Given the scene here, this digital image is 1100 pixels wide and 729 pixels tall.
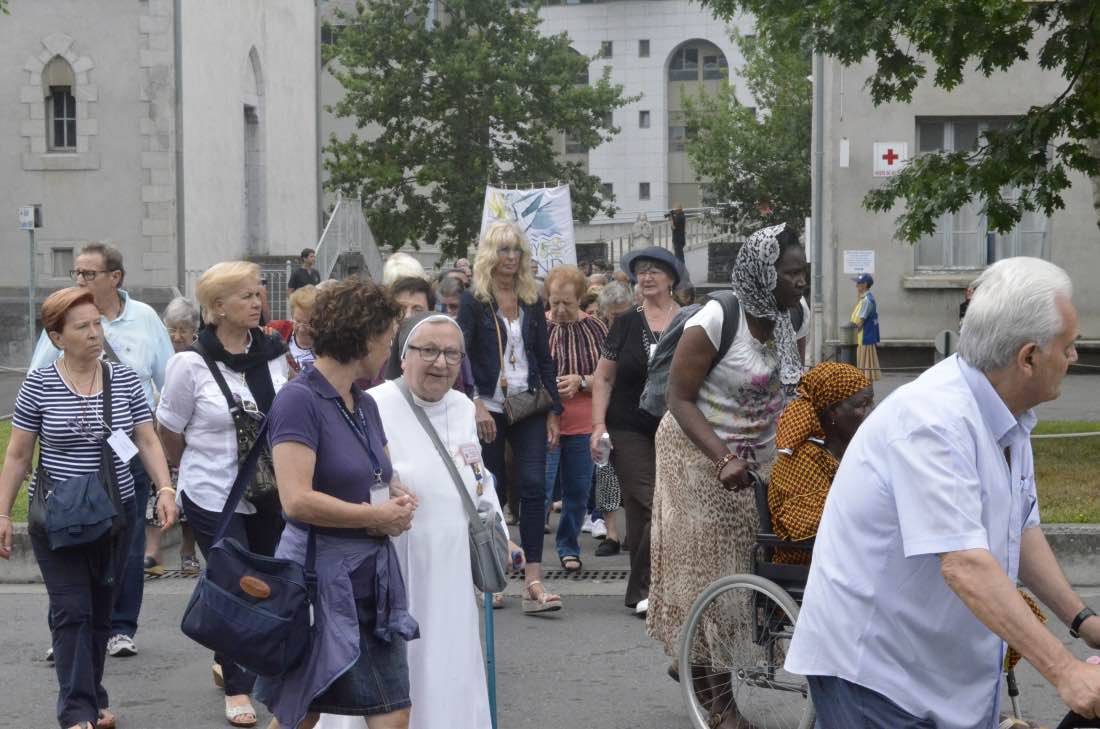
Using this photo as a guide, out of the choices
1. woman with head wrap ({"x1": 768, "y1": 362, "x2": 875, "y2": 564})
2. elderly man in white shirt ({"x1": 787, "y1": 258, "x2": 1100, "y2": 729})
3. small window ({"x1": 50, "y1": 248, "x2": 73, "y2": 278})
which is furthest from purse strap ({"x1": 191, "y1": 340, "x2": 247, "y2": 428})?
small window ({"x1": 50, "y1": 248, "x2": 73, "y2": 278})

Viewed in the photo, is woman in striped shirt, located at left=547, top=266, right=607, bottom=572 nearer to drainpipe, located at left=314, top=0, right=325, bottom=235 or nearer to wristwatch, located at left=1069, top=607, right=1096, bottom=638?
wristwatch, located at left=1069, top=607, right=1096, bottom=638

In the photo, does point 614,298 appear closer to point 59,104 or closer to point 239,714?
point 239,714

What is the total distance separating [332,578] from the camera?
451 cm

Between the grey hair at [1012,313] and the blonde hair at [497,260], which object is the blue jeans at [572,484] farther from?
the grey hair at [1012,313]

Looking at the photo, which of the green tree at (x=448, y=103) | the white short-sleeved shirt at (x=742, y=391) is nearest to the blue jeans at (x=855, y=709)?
the white short-sleeved shirt at (x=742, y=391)

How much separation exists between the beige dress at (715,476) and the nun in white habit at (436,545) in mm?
961

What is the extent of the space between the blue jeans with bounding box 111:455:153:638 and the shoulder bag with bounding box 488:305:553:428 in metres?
2.09

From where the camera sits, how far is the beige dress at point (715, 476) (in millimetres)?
5688

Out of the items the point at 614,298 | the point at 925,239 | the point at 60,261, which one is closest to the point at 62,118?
the point at 60,261

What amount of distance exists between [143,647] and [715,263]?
38.1 metres

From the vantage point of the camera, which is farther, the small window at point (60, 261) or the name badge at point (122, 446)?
the small window at point (60, 261)

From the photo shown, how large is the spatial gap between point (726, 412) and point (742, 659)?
909 mm

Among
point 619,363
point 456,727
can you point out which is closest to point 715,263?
point 619,363

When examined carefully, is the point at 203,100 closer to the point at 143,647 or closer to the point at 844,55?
the point at 844,55
